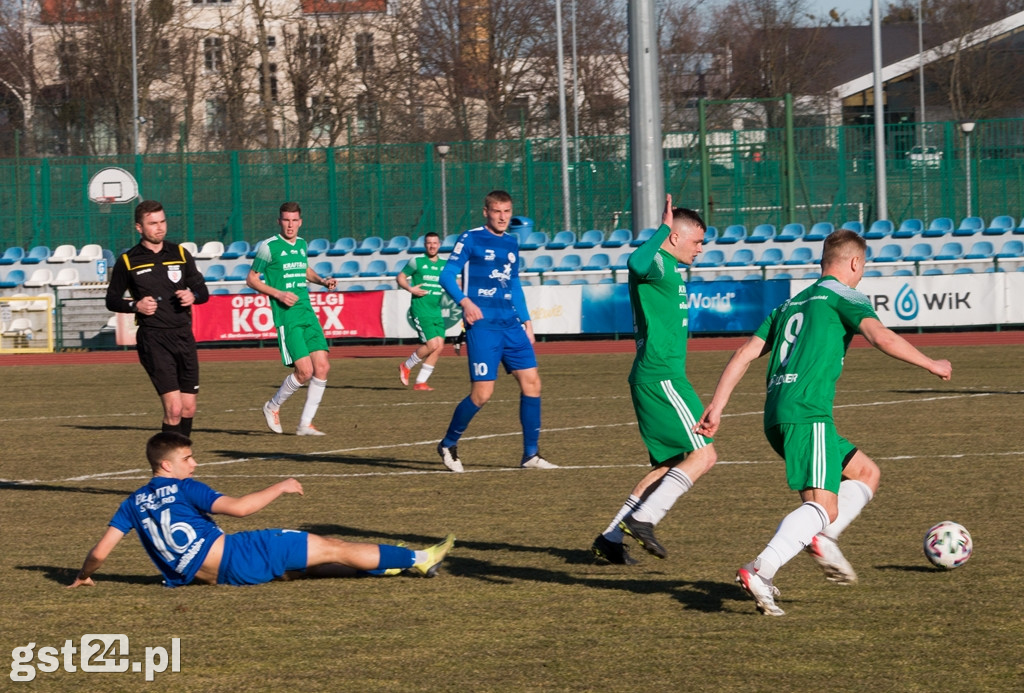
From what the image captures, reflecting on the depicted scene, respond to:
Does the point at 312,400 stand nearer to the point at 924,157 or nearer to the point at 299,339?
the point at 299,339

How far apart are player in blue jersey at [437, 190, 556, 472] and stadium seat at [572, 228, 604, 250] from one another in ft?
70.9

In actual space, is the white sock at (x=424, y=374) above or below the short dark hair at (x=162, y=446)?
below

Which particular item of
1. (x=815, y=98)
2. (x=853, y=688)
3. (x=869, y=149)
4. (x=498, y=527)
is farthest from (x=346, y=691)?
(x=815, y=98)

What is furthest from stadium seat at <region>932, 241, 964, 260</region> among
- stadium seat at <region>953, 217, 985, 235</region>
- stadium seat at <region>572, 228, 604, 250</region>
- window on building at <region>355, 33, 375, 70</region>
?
window on building at <region>355, 33, 375, 70</region>

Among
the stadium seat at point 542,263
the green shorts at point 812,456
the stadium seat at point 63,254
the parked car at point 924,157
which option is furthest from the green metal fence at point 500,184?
the green shorts at point 812,456

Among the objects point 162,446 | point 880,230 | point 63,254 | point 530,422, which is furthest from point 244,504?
point 63,254

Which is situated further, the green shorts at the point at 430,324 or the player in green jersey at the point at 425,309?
the green shorts at the point at 430,324

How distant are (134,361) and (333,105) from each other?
25353 millimetres

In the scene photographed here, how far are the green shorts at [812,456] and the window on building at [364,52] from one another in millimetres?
45121

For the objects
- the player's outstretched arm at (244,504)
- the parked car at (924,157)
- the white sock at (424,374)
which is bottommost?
the white sock at (424,374)

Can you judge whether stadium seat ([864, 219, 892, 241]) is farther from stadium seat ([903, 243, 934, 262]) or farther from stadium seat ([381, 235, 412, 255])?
stadium seat ([381, 235, 412, 255])

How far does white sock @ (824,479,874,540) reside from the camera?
6.29m

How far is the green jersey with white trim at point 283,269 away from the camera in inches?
531

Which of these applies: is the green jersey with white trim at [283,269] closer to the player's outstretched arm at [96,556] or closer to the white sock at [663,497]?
the player's outstretched arm at [96,556]
